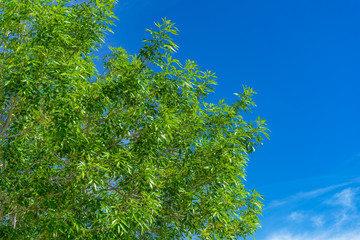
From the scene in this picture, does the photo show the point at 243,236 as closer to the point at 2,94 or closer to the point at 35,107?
the point at 35,107

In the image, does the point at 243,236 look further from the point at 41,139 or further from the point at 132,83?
the point at 41,139

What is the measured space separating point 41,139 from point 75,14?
3.00 m

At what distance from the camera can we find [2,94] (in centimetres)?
787

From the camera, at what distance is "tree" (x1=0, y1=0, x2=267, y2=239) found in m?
6.87

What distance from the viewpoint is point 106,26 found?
8.87 metres

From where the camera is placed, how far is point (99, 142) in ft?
25.0

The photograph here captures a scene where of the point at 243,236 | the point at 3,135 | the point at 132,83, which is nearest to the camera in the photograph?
the point at 132,83

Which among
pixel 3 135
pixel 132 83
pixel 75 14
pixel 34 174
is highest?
pixel 75 14

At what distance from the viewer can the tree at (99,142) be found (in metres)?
6.87

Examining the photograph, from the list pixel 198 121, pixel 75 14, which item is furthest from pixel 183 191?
pixel 75 14

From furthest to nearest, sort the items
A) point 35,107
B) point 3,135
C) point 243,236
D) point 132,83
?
point 243,236 < point 3,135 < point 132,83 < point 35,107

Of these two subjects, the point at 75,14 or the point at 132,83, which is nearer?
the point at 132,83

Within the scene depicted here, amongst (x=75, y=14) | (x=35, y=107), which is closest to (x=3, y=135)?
(x=35, y=107)

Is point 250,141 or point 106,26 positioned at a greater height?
point 106,26
